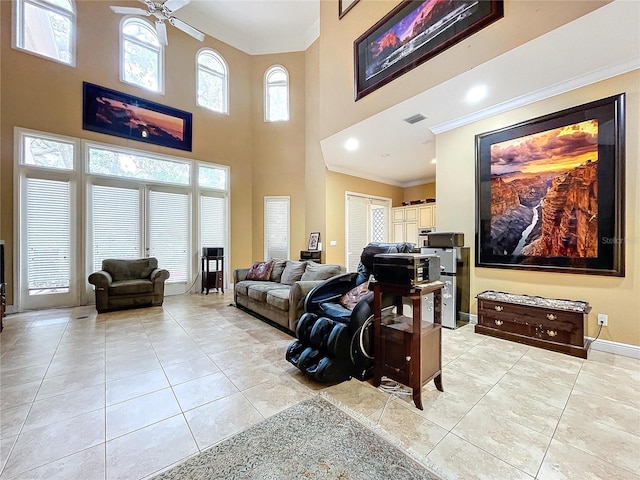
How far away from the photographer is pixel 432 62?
10.2ft

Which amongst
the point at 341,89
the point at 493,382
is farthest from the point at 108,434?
the point at 341,89

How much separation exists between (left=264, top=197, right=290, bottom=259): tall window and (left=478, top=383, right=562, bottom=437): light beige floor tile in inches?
218

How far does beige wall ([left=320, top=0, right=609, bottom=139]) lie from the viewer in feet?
7.70

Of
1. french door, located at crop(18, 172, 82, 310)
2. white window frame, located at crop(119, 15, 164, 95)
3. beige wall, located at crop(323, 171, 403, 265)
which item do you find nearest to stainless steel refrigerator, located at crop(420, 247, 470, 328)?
beige wall, located at crop(323, 171, 403, 265)

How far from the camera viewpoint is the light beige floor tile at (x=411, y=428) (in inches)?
61.6

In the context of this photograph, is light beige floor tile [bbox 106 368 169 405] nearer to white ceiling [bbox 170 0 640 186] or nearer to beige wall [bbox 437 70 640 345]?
beige wall [bbox 437 70 640 345]

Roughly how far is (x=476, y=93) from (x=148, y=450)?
4.47m

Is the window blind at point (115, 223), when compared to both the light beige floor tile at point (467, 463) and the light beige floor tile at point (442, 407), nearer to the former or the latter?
the light beige floor tile at point (442, 407)

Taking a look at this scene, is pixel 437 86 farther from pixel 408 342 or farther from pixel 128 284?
pixel 128 284

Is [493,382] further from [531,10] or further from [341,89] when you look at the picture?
[341,89]

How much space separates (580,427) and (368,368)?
1.40 m

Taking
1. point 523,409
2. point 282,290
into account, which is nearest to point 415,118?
point 282,290

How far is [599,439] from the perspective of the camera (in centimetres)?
160

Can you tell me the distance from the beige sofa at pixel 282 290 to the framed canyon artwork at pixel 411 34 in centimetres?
280
